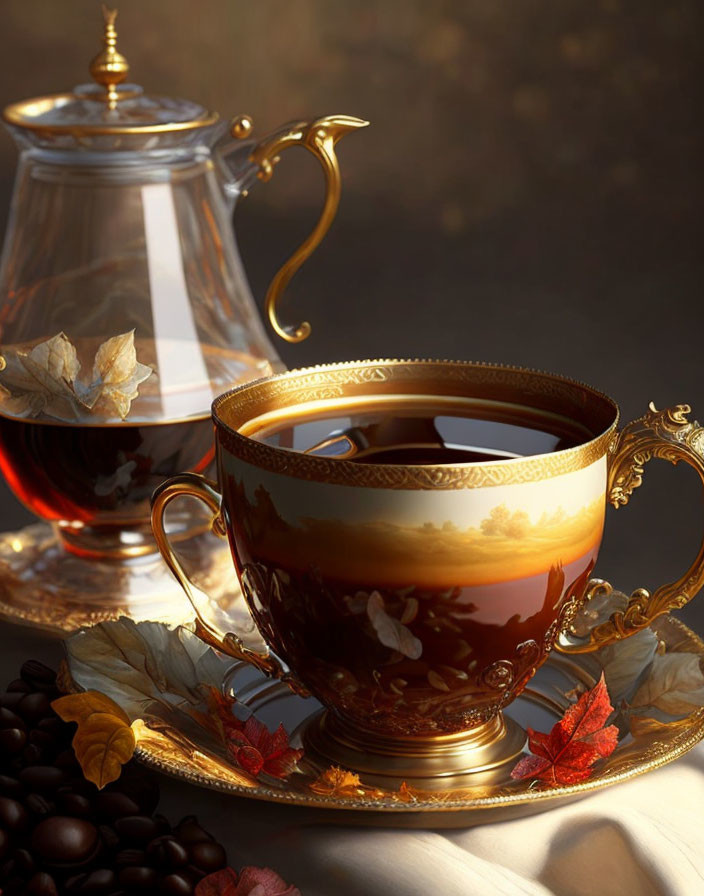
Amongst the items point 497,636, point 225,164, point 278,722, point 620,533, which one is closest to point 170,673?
point 278,722

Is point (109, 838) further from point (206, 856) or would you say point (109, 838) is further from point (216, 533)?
point (216, 533)

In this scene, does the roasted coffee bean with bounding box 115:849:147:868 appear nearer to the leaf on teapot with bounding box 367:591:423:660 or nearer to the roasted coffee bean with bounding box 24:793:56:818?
the roasted coffee bean with bounding box 24:793:56:818

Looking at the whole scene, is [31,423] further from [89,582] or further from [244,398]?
[244,398]

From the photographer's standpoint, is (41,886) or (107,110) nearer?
(41,886)

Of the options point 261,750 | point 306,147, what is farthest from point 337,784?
point 306,147

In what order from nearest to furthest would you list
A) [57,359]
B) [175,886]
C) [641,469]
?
[175,886] → [641,469] → [57,359]

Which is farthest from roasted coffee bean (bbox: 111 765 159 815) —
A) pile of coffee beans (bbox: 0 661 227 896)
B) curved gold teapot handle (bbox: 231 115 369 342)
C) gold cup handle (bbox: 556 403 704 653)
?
curved gold teapot handle (bbox: 231 115 369 342)
